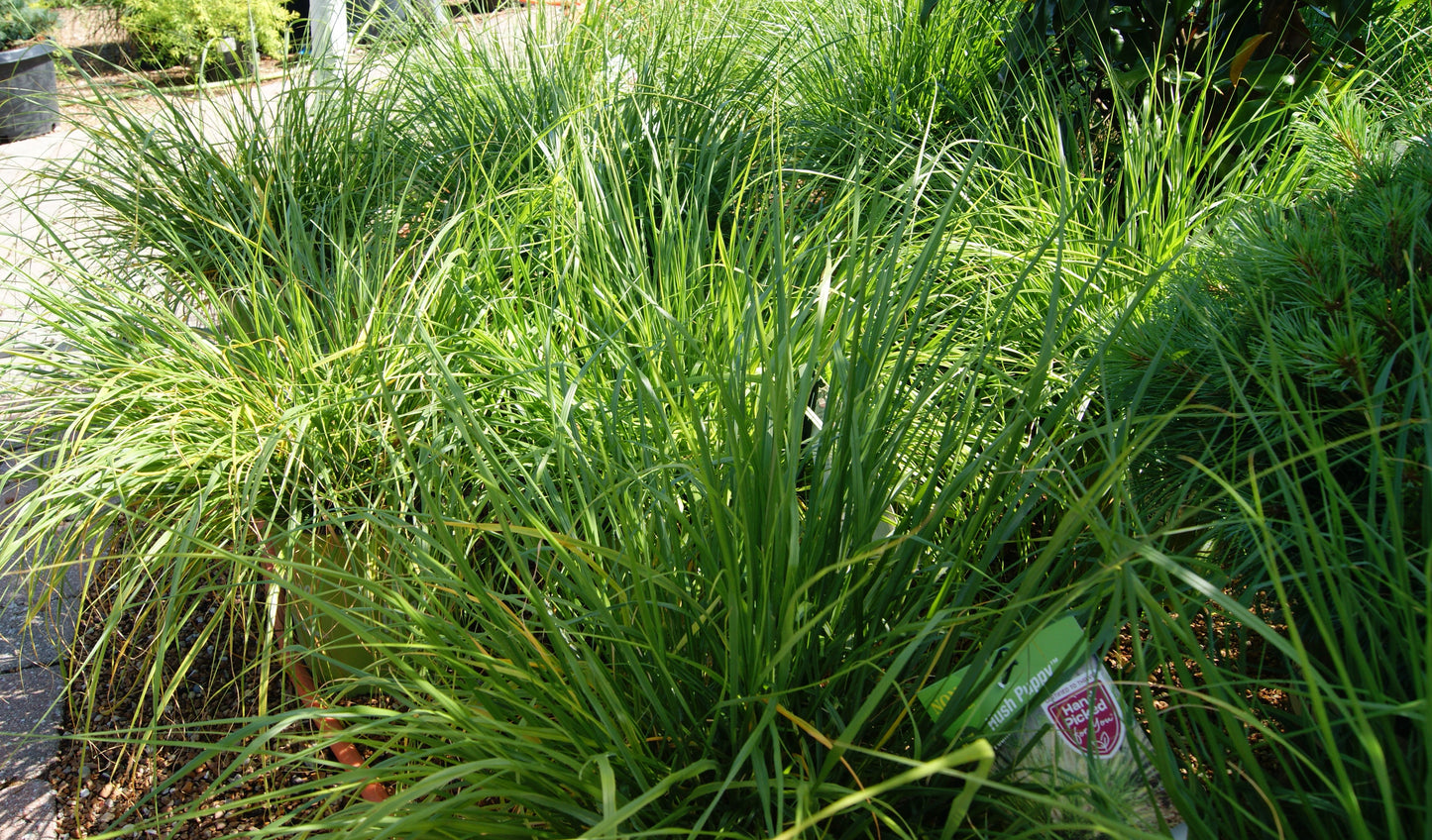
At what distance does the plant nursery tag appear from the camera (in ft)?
3.53

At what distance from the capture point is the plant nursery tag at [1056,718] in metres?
1.08

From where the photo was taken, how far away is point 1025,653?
1.14m

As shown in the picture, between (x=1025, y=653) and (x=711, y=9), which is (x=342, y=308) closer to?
(x=1025, y=653)

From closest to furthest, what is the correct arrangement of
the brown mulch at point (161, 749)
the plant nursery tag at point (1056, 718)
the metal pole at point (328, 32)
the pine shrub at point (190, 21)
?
1. the plant nursery tag at point (1056, 718)
2. the brown mulch at point (161, 749)
3. the metal pole at point (328, 32)
4. the pine shrub at point (190, 21)

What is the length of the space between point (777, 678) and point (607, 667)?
12.5 inches

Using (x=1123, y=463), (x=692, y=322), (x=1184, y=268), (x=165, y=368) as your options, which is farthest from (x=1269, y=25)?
(x=165, y=368)

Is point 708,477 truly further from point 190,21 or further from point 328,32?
point 190,21

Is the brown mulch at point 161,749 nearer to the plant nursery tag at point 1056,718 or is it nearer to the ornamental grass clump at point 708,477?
the ornamental grass clump at point 708,477

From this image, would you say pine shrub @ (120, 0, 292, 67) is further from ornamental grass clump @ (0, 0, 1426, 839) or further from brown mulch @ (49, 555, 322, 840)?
brown mulch @ (49, 555, 322, 840)

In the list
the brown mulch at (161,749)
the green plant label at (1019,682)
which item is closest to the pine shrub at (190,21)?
the brown mulch at (161,749)

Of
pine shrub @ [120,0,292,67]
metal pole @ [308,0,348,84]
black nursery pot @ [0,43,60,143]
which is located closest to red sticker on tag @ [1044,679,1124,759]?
metal pole @ [308,0,348,84]

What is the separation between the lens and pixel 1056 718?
3.68 feet

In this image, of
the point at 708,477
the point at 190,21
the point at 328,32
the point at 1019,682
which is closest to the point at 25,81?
the point at 190,21

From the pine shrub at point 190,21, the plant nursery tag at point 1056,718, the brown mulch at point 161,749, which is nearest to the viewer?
the plant nursery tag at point 1056,718
